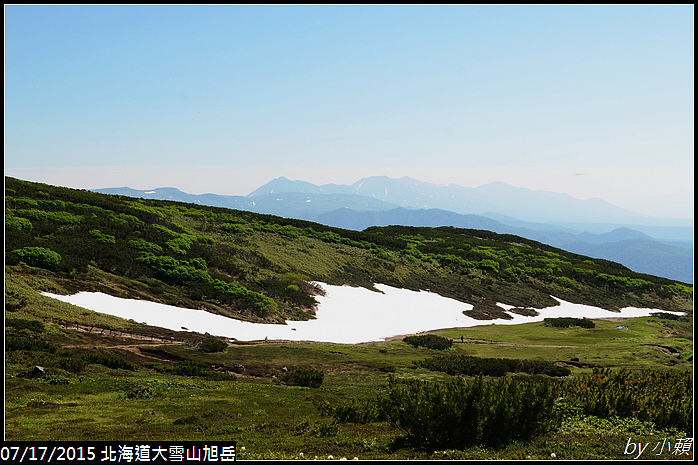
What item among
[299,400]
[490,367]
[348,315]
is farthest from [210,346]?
[348,315]

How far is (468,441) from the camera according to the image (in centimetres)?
861

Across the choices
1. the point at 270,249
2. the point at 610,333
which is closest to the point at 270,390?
the point at 610,333

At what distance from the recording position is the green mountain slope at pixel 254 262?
30.7 m

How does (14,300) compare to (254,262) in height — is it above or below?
below

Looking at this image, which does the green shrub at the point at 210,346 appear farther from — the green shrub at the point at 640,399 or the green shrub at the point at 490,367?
the green shrub at the point at 640,399

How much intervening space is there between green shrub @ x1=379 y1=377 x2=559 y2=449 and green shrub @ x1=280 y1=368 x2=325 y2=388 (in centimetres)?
822

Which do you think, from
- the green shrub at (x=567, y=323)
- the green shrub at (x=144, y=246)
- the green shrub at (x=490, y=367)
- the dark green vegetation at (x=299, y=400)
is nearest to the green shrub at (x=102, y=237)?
the green shrub at (x=144, y=246)

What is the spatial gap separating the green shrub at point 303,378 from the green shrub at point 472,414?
8.22 metres

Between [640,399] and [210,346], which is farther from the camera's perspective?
[210,346]

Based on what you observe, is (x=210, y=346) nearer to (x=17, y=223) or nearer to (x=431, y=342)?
(x=431, y=342)

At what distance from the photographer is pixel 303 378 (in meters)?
16.6

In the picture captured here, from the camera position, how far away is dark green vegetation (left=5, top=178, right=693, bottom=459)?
349 inches

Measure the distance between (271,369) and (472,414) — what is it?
12.1 metres

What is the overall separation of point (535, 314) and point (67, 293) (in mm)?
46757
